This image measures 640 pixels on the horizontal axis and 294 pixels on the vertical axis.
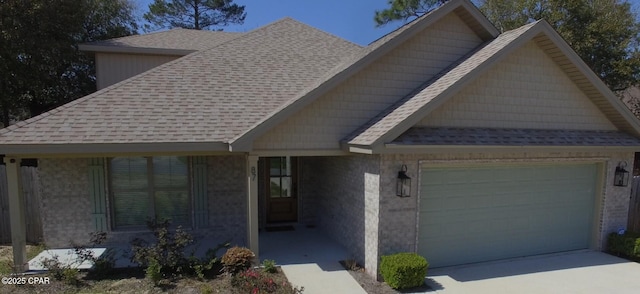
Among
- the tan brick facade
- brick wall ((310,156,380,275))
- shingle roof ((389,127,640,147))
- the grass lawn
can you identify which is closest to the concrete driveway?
the tan brick facade

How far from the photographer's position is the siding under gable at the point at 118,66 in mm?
10672

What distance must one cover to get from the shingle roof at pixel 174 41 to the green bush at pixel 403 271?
8934 mm

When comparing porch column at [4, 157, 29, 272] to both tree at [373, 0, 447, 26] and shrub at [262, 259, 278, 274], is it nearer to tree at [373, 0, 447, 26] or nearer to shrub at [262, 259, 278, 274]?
shrub at [262, 259, 278, 274]

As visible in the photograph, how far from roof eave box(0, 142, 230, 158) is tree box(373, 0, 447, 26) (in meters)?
18.3

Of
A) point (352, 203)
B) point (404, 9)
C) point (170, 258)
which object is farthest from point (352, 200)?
point (404, 9)

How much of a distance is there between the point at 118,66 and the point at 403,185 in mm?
9511

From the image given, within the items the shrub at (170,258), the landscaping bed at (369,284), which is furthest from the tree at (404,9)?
the shrub at (170,258)

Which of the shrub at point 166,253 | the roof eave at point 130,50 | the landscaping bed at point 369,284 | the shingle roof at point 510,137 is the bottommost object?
the landscaping bed at point 369,284

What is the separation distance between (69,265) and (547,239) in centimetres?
1042

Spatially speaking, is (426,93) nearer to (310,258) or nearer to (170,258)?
(310,258)

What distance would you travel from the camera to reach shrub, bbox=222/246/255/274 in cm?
645

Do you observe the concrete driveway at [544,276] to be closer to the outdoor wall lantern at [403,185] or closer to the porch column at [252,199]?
the outdoor wall lantern at [403,185]

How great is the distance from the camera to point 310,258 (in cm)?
777

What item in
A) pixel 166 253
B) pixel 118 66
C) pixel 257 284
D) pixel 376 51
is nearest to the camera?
pixel 257 284
